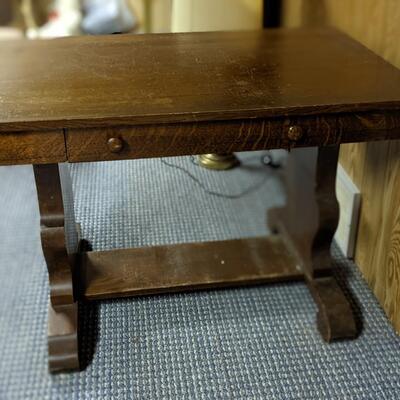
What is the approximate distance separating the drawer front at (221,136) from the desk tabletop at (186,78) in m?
0.02

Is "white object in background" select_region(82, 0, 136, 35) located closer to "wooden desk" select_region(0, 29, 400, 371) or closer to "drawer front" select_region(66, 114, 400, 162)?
"wooden desk" select_region(0, 29, 400, 371)

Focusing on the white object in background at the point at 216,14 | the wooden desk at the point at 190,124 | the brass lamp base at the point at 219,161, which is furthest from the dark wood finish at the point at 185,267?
the white object in background at the point at 216,14

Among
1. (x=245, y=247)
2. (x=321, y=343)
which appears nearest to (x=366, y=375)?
(x=321, y=343)

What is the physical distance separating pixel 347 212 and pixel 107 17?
128cm

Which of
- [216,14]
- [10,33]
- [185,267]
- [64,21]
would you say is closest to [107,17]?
[64,21]

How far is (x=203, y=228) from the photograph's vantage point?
5.56ft

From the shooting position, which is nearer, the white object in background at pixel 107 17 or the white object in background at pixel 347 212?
the white object in background at pixel 347 212

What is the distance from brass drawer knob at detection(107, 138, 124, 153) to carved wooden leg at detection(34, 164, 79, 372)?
0.20m

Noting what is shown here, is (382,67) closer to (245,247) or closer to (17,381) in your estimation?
(245,247)

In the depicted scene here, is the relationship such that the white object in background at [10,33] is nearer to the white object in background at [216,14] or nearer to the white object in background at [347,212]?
the white object in background at [216,14]

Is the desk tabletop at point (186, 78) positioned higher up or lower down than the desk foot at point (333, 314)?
higher up

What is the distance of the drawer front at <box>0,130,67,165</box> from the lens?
1.00 metres

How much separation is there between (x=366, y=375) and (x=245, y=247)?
1.39ft

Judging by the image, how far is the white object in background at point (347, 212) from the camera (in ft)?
4.99
